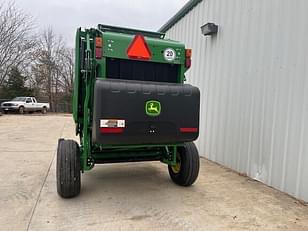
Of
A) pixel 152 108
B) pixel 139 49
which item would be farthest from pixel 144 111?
pixel 139 49

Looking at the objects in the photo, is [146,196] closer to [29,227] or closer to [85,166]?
[85,166]

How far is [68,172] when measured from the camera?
3.56 metres

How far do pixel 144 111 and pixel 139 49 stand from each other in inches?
35.4

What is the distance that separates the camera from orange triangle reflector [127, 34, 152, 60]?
357cm

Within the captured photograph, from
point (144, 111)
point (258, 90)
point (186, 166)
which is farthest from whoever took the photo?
point (258, 90)

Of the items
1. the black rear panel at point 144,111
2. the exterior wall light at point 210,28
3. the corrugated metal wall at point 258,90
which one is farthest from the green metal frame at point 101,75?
the exterior wall light at point 210,28

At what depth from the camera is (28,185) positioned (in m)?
4.27

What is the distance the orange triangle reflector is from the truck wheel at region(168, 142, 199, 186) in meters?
1.49

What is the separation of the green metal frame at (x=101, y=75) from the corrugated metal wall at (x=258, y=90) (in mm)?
1522

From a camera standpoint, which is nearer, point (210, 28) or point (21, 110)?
point (210, 28)

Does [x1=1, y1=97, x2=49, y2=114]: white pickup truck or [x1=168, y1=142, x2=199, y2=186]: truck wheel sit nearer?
[x1=168, y1=142, x2=199, y2=186]: truck wheel

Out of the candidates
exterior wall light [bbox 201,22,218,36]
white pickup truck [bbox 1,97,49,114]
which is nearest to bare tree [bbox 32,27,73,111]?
white pickup truck [bbox 1,97,49,114]

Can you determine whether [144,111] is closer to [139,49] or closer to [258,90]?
[139,49]

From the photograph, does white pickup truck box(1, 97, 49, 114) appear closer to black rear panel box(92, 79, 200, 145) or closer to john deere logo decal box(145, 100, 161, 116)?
black rear panel box(92, 79, 200, 145)
